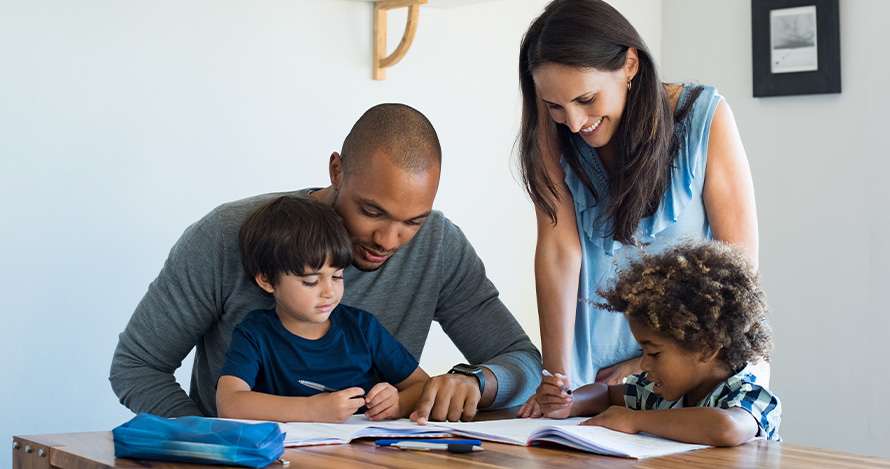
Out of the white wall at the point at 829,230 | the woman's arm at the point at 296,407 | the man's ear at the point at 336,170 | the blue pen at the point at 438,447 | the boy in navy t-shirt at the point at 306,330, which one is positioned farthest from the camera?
the white wall at the point at 829,230

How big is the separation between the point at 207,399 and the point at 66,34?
3.43 feet

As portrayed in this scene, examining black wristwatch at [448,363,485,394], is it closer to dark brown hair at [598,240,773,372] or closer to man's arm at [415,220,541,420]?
man's arm at [415,220,541,420]

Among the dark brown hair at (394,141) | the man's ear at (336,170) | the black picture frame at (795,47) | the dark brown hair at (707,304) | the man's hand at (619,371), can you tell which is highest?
the black picture frame at (795,47)

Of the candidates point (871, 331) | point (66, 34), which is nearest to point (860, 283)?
point (871, 331)

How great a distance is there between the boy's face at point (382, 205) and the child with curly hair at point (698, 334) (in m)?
0.36

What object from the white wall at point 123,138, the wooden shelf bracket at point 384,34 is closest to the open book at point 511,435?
the white wall at point 123,138

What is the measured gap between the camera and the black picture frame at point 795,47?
300 cm

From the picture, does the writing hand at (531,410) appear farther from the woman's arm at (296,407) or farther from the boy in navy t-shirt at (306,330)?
the woman's arm at (296,407)

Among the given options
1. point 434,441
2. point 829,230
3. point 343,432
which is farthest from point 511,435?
point 829,230

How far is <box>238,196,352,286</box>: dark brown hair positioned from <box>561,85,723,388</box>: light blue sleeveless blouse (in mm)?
443

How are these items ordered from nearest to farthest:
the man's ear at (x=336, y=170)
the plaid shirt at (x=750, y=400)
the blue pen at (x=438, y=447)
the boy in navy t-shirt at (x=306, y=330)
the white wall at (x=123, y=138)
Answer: the blue pen at (x=438, y=447) < the plaid shirt at (x=750, y=400) < the boy in navy t-shirt at (x=306, y=330) < the man's ear at (x=336, y=170) < the white wall at (x=123, y=138)

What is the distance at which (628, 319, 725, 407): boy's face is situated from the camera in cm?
121

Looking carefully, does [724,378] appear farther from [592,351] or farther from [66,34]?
[66,34]

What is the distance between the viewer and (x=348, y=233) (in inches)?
58.8
